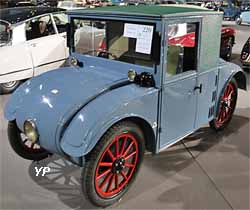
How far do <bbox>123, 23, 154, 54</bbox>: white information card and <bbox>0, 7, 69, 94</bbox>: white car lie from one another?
2501 mm

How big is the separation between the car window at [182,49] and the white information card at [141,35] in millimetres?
196

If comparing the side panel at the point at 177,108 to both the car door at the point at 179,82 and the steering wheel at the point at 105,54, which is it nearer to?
the car door at the point at 179,82

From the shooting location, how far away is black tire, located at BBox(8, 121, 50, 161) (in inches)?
102

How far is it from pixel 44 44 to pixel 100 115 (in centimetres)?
311

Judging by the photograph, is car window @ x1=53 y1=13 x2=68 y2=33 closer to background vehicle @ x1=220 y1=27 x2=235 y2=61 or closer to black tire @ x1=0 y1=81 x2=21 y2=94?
black tire @ x1=0 y1=81 x2=21 y2=94

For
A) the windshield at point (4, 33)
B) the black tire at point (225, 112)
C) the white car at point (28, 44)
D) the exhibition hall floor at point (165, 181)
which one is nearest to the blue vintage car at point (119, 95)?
the exhibition hall floor at point (165, 181)

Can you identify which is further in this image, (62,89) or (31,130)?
(62,89)

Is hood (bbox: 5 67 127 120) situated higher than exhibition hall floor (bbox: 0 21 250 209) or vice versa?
hood (bbox: 5 67 127 120)

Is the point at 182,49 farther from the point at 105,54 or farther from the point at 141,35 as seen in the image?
the point at 105,54

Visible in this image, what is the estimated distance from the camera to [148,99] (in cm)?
230

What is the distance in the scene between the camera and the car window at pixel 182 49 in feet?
8.23

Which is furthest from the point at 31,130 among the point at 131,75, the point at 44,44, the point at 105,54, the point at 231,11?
the point at 231,11

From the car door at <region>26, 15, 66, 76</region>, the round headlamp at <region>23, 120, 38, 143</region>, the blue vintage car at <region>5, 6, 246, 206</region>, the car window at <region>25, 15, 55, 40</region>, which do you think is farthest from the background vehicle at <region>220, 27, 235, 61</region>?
the round headlamp at <region>23, 120, 38, 143</region>

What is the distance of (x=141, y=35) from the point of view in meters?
2.36
